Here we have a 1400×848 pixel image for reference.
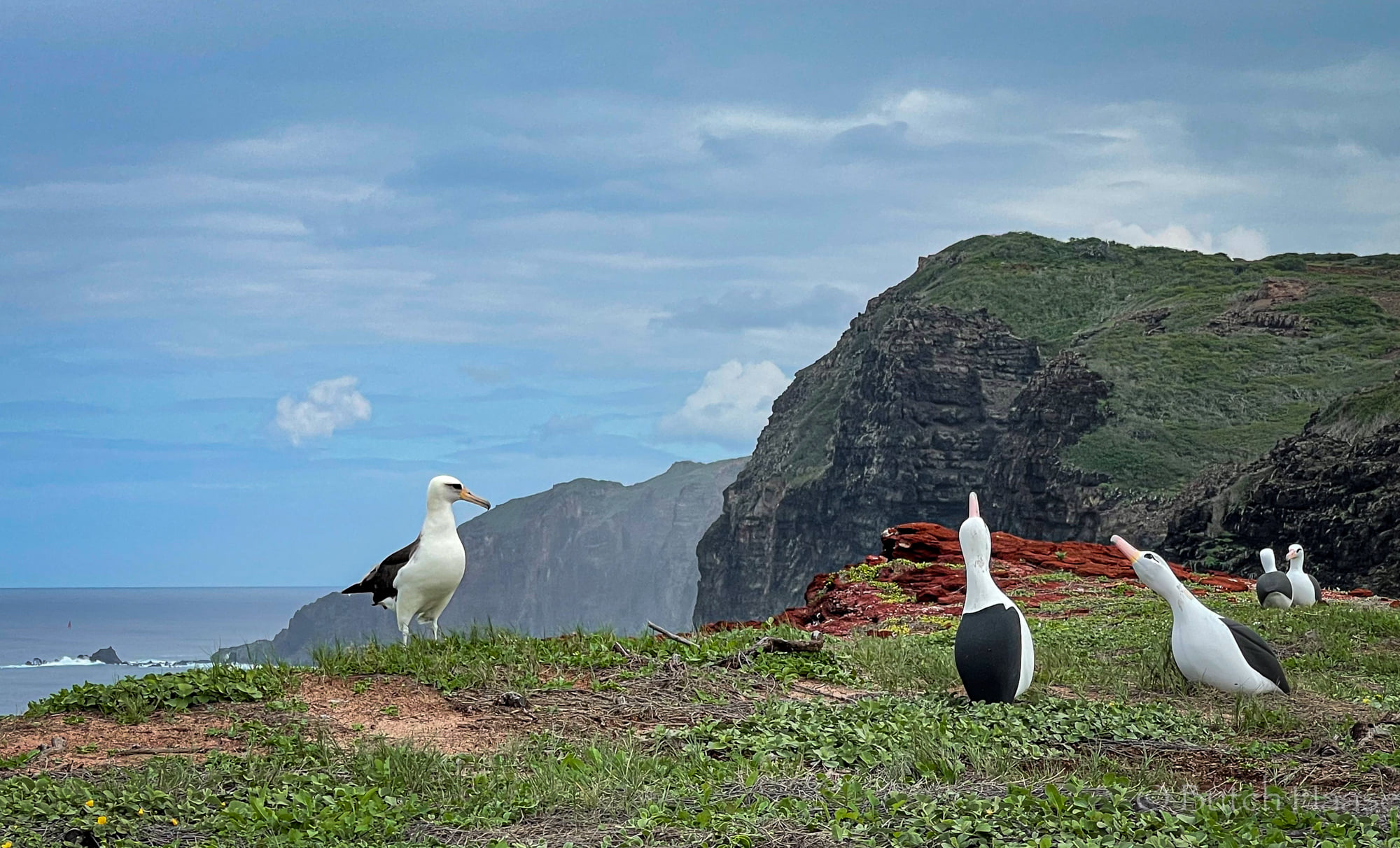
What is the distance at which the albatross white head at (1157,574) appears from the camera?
8.82m

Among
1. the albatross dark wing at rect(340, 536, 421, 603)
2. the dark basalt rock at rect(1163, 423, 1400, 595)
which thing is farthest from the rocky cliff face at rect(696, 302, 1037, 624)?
the albatross dark wing at rect(340, 536, 421, 603)

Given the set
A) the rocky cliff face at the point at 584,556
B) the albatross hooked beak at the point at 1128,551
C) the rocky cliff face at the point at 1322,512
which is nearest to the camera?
the albatross hooked beak at the point at 1128,551

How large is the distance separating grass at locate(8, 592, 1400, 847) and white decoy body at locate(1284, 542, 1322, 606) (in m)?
6.52

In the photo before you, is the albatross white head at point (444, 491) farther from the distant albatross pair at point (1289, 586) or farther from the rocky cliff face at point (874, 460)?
the rocky cliff face at point (874, 460)

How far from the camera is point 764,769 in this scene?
249 inches

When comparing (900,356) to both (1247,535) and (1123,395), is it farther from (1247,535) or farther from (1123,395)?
(1247,535)

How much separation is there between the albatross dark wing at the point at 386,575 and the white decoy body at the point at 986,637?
4.57 meters

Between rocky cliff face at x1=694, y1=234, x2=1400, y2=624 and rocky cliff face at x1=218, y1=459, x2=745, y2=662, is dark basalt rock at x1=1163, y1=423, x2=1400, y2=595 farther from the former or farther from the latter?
rocky cliff face at x1=218, y1=459, x2=745, y2=662

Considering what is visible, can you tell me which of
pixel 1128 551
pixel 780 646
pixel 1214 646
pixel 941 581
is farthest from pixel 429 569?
pixel 941 581

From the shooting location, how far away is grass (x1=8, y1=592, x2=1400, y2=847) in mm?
5230

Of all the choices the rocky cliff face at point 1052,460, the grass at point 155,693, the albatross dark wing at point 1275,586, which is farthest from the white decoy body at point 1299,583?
the rocky cliff face at point 1052,460

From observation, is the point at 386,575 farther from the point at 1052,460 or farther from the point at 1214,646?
the point at 1052,460

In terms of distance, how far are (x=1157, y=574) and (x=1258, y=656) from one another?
953 millimetres

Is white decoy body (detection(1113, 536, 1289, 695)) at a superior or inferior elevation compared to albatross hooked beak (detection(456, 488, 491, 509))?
inferior
